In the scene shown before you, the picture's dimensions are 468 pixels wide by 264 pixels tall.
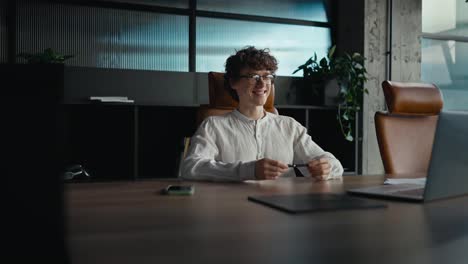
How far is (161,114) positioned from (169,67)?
42 cm

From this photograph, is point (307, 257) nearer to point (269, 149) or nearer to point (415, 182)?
point (415, 182)

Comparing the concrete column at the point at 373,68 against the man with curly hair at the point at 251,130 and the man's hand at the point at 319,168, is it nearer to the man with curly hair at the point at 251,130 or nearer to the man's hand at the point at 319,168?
the man with curly hair at the point at 251,130

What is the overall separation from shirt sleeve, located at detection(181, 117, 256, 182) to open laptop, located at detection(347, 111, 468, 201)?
501 millimetres

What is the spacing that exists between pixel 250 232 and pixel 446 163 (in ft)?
1.86

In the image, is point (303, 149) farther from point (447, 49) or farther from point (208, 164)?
point (447, 49)

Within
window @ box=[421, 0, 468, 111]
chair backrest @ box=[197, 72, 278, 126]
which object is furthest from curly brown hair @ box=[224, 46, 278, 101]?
window @ box=[421, 0, 468, 111]

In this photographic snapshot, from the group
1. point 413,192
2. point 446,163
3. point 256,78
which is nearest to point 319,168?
point 413,192

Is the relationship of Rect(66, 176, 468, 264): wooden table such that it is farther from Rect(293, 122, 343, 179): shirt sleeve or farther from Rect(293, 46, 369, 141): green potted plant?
Rect(293, 46, 369, 141): green potted plant

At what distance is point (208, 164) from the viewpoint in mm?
1673

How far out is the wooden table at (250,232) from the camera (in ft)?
1.86

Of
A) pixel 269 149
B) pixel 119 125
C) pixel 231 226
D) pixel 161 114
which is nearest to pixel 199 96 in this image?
pixel 161 114

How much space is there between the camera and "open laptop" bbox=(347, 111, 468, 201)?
39.4 inches

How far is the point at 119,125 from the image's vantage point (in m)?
3.37

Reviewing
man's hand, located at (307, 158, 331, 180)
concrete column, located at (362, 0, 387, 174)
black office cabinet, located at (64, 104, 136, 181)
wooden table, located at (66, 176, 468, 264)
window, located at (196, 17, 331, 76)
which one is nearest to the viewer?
wooden table, located at (66, 176, 468, 264)
